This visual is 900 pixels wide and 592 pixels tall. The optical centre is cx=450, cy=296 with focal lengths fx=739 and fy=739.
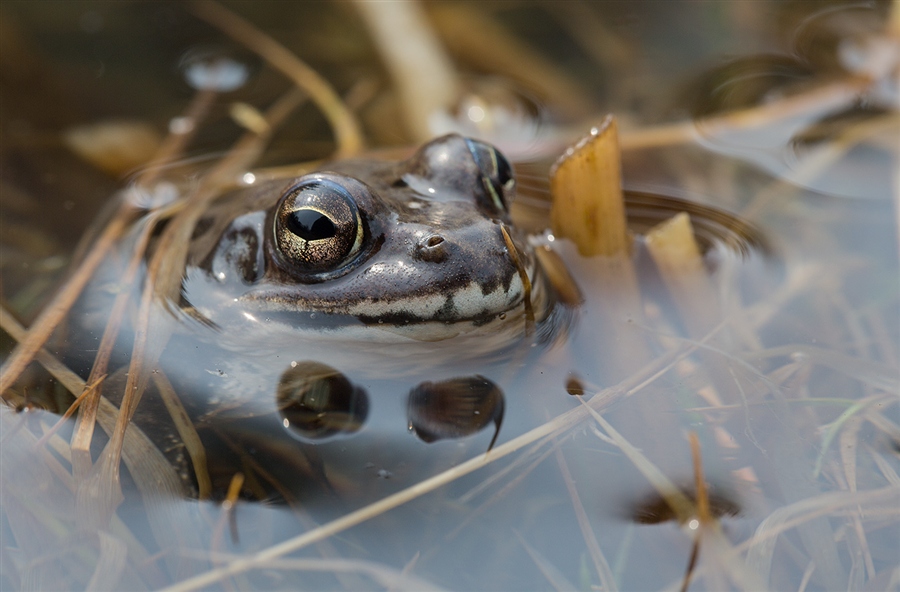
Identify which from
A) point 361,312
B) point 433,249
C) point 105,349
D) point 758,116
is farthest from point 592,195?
point 105,349

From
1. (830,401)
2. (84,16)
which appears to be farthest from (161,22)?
(830,401)

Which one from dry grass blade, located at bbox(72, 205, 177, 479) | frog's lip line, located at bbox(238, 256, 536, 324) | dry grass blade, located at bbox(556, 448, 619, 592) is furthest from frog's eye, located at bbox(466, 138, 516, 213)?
dry grass blade, located at bbox(72, 205, 177, 479)

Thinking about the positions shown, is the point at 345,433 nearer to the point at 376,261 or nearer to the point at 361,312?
the point at 361,312

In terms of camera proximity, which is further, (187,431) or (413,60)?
(413,60)

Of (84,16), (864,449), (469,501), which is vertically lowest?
(469,501)

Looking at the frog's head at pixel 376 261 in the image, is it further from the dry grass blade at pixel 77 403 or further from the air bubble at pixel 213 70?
the air bubble at pixel 213 70

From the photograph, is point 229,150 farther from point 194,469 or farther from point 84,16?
point 194,469

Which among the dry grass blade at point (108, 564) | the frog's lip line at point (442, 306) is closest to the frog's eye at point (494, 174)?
the frog's lip line at point (442, 306)

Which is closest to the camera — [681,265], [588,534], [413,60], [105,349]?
[588,534]
